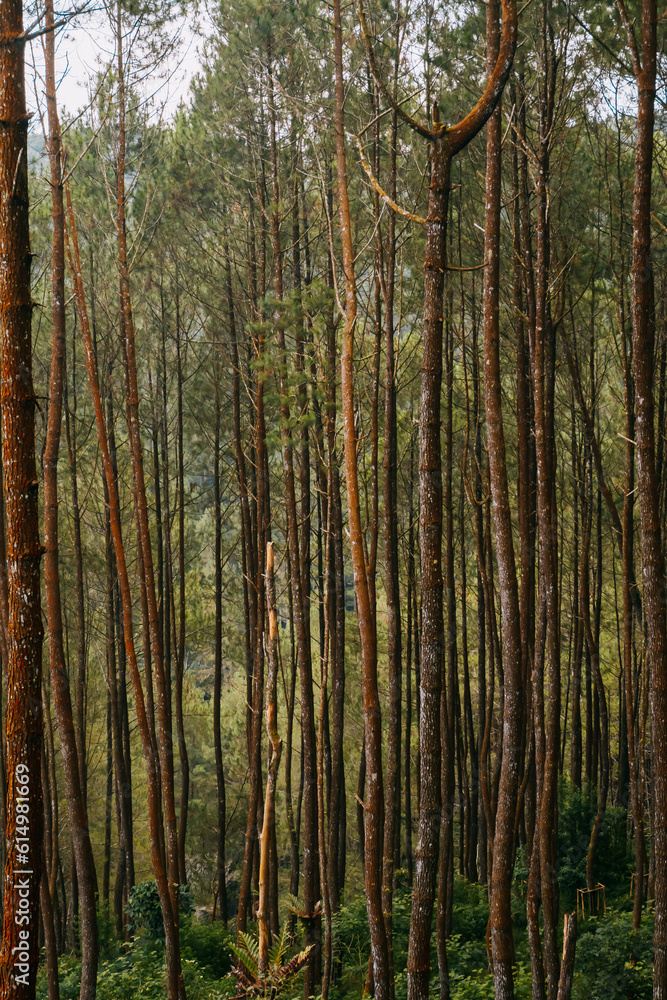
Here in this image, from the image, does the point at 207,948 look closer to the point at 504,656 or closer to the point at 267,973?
the point at 267,973

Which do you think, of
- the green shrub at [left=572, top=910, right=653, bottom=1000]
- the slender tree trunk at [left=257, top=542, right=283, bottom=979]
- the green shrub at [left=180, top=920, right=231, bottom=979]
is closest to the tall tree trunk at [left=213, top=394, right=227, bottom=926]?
the green shrub at [left=180, top=920, right=231, bottom=979]

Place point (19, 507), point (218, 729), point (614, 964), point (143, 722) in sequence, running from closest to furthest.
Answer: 1. point (19, 507)
2. point (143, 722)
3. point (614, 964)
4. point (218, 729)

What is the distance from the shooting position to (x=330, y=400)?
838 cm

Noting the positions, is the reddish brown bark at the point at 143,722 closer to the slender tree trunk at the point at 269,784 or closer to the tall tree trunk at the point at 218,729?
the slender tree trunk at the point at 269,784

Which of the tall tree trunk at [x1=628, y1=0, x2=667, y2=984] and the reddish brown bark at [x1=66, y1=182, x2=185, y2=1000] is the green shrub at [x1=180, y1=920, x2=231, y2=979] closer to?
the reddish brown bark at [x1=66, y1=182, x2=185, y2=1000]

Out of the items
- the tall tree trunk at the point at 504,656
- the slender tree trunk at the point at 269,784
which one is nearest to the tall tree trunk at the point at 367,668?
the slender tree trunk at the point at 269,784

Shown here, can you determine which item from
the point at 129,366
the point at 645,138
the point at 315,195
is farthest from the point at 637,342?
the point at 315,195

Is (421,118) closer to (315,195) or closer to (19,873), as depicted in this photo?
(315,195)

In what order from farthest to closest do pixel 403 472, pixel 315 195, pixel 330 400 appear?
1. pixel 403 472
2. pixel 315 195
3. pixel 330 400

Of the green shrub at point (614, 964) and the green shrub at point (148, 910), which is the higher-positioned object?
the green shrub at point (614, 964)

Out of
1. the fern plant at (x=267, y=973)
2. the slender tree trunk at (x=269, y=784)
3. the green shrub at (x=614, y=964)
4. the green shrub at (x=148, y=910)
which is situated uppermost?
the slender tree trunk at (x=269, y=784)

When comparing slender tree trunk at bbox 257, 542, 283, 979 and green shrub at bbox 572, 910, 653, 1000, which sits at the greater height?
slender tree trunk at bbox 257, 542, 283, 979

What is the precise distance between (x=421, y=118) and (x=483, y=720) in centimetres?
986

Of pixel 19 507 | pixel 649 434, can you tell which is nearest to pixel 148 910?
pixel 19 507
